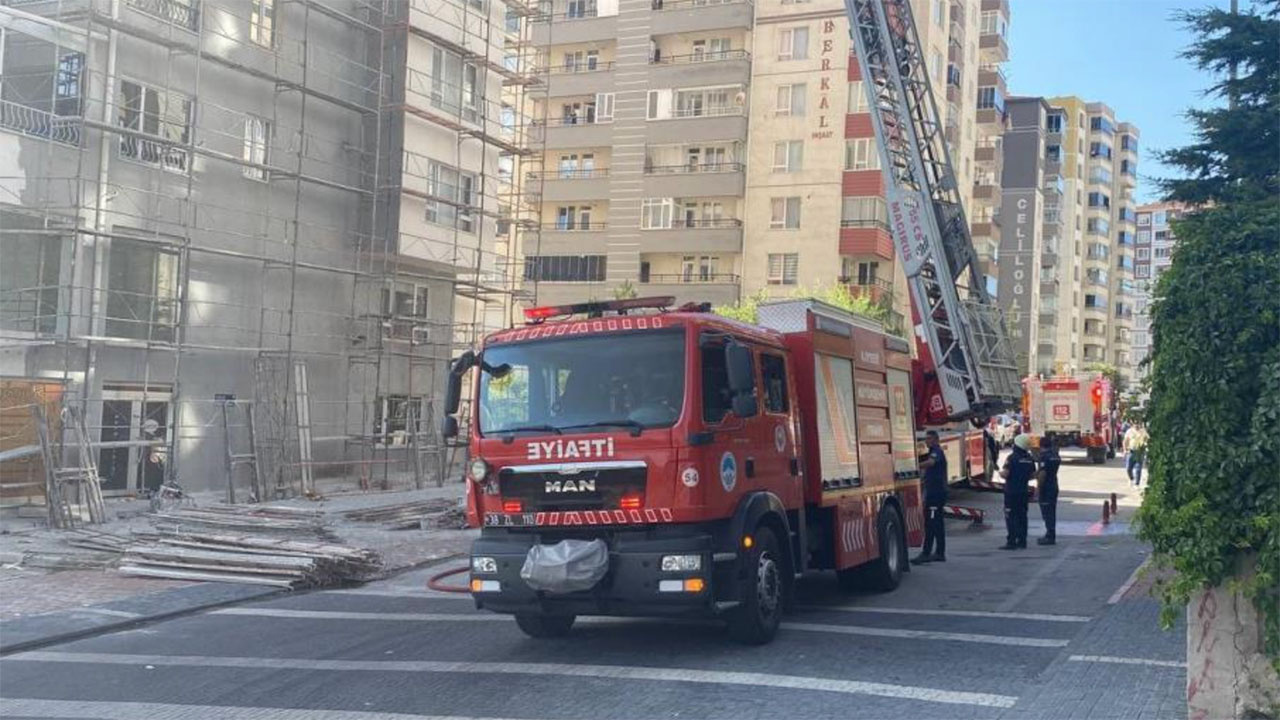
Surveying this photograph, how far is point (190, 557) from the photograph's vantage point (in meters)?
14.0

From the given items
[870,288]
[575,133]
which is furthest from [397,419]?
[575,133]

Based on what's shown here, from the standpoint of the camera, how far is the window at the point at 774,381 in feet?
34.5

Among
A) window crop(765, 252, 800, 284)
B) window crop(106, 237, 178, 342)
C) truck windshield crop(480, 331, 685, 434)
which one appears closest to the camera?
truck windshield crop(480, 331, 685, 434)

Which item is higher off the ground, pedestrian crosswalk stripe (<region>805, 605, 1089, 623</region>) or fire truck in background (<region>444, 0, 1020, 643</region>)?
fire truck in background (<region>444, 0, 1020, 643</region>)

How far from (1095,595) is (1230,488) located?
5.99 metres

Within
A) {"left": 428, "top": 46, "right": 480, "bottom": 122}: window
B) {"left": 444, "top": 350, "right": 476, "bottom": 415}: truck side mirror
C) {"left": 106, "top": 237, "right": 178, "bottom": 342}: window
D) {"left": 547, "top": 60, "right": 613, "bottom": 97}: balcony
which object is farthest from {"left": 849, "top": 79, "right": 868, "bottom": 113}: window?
{"left": 444, "top": 350, "right": 476, "bottom": 415}: truck side mirror

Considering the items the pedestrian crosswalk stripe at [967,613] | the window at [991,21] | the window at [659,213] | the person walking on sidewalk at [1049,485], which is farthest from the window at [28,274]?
the window at [991,21]

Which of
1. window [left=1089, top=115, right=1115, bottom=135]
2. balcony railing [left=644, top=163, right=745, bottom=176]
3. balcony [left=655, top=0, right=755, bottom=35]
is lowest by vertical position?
balcony railing [left=644, top=163, right=745, bottom=176]

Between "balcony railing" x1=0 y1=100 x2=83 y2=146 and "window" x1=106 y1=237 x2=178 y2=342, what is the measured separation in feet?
6.43

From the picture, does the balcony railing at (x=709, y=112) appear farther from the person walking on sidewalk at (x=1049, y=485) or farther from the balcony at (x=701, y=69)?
the person walking on sidewalk at (x=1049, y=485)

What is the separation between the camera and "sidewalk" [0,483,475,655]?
11250 millimetres

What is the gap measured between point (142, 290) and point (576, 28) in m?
32.9

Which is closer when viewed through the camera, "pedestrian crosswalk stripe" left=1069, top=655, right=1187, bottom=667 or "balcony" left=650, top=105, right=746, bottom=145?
"pedestrian crosswalk stripe" left=1069, top=655, right=1187, bottom=667

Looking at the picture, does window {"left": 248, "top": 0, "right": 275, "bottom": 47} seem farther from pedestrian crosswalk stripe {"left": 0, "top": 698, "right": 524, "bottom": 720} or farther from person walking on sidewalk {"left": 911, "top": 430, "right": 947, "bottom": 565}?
pedestrian crosswalk stripe {"left": 0, "top": 698, "right": 524, "bottom": 720}
